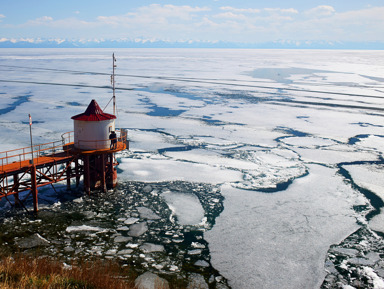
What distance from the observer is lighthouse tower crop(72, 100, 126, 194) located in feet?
47.4

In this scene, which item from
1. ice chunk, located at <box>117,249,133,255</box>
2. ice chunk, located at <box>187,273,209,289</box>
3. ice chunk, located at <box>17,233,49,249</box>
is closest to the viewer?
ice chunk, located at <box>187,273,209,289</box>

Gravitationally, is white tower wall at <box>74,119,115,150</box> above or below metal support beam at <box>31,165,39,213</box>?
above

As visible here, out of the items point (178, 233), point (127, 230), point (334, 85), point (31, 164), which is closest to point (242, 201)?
point (178, 233)

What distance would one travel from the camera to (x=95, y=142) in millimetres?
14562

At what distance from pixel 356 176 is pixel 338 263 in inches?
292

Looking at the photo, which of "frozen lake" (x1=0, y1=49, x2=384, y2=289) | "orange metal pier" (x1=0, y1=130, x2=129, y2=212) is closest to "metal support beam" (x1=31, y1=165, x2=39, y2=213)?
"orange metal pier" (x1=0, y1=130, x2=129, y2=212)

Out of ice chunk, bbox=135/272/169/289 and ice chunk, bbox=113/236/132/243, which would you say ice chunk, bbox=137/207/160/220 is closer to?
ice chunk, bbox=113/236/132/243

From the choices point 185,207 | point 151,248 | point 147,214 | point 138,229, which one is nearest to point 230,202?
point 185,207

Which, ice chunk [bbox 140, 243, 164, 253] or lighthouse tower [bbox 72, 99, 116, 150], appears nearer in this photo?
ice chunk [bbox 140, 243, 164, 253]

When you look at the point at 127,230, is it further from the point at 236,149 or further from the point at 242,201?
the point at 236,149

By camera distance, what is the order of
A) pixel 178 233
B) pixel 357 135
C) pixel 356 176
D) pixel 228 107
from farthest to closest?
pixel 228 107
pixel 357 135
pixel 356 176
pixel 178 233

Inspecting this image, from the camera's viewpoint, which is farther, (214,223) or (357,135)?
(357,135)

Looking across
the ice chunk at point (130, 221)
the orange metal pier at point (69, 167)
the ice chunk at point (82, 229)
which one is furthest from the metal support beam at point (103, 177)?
the ice chunk at point (82, 229)

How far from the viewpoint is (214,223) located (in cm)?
1198
